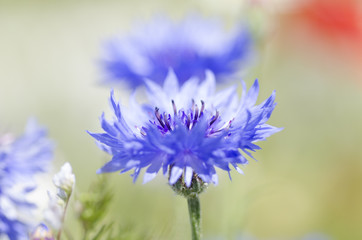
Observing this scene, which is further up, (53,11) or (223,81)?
(53,11)

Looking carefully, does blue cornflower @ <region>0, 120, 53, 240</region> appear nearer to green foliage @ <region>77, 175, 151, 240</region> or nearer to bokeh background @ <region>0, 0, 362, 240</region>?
green foliage @ <region>77, 175, 151, 240</region>

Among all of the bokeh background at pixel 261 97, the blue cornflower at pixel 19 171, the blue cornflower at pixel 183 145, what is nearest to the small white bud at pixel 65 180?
the blue cornflower at pixel 183 145

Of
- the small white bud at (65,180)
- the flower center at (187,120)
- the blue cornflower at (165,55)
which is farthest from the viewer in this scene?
the blue cornflower at (165,55)

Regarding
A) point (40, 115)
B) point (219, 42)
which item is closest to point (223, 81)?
point (219, 42)

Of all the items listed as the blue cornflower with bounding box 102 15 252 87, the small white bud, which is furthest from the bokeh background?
the small white bud

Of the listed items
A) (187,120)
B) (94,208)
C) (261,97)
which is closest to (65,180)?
→ (94,208)

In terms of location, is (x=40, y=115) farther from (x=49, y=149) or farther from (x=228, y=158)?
(x=228, y=158)

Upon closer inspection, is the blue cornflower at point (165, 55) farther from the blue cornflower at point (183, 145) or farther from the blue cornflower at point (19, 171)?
the blue cornflower at point (183, 145)

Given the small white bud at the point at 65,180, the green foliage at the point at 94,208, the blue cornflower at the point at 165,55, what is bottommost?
the small white bud at the point at 65,180
